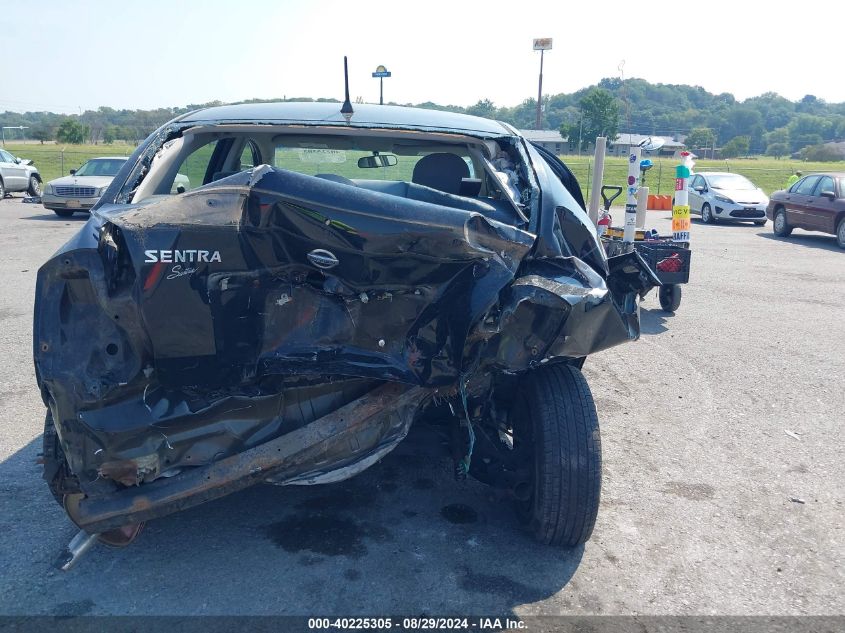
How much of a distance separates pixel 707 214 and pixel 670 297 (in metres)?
13.0

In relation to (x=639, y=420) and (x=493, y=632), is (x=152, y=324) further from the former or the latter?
(x=639, y=420)

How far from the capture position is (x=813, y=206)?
15414mm

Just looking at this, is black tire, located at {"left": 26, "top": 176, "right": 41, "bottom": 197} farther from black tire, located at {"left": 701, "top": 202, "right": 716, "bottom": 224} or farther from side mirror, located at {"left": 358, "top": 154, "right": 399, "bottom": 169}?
side mirror, located at {"left": 358, "top": 154, "right": 399, "bottom": 169}

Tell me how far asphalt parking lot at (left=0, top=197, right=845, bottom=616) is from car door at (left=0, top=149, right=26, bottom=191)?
2024 cm

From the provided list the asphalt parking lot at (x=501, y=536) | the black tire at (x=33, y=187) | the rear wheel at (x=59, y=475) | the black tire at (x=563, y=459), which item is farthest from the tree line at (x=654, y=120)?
the rear wheel at (x=59, y=475)

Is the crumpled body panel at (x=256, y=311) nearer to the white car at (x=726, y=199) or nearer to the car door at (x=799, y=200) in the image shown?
the car door at (x=799, y=200)

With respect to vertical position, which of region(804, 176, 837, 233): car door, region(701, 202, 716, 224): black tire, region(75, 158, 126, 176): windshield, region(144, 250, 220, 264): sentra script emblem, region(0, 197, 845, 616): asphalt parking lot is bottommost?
region(701, 202, 716, 224): black tire

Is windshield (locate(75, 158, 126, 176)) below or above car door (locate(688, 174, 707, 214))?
above

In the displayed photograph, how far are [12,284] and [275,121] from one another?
6609 mm

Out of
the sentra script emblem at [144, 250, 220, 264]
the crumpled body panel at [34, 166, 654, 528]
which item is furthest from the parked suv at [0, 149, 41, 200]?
the sentra script emblem at [144, 250, 220, 264]

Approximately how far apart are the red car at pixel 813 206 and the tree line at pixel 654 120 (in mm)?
6686

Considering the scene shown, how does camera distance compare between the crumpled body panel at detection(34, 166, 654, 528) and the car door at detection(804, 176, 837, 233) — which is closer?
the crumpled body panel at detection(34, 166, 654, 528)

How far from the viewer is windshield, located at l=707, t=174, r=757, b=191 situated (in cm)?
1989

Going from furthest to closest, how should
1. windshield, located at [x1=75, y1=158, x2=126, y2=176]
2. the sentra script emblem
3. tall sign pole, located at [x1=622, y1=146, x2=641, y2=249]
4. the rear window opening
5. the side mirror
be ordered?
windshield, located at [x1=75, y1=158, x2=126, y2=176]
tall sign pole, located at [x1=622, y1=146, x2=641, y2=249]
the side mirror
the rear window opening
the sentra script emblem
